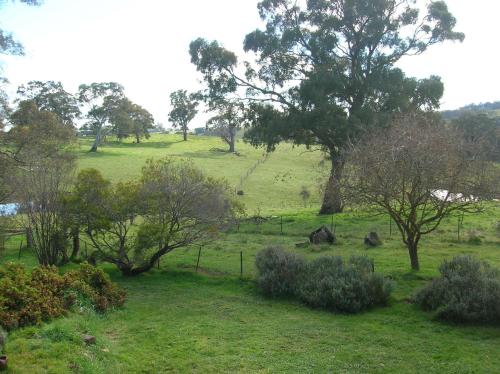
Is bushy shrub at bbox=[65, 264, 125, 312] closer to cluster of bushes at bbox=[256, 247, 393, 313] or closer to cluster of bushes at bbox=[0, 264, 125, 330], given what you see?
cluster of bushes at bbox=[0, 264, 125, 330]

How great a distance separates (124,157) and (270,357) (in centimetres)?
5978

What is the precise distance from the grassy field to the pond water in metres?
2.76

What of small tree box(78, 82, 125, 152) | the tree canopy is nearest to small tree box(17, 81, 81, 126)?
small tree box(78, 82, 125, 152)

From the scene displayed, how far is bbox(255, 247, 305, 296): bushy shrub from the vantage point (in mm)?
Answer: 17844

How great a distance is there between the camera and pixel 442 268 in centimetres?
1653

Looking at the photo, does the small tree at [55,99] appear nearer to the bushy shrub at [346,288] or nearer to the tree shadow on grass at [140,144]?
the tree shadow on grass at [140,144]

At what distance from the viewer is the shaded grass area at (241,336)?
1119 centimetres

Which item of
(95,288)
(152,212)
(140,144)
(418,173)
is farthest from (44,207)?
(140,144)

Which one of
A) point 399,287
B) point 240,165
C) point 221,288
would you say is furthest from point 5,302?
point 240,165

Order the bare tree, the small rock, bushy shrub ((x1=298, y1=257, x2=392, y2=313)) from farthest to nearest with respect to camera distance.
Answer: the bare tree < bushy shrub ((x1=298, y1=257, x2=392, y2=313)) < the small rock

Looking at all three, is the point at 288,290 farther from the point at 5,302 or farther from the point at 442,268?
the point at 5,302

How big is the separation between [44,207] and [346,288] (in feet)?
46.2

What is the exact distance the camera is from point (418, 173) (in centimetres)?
1827

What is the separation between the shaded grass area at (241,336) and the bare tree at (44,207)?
13.5ft
